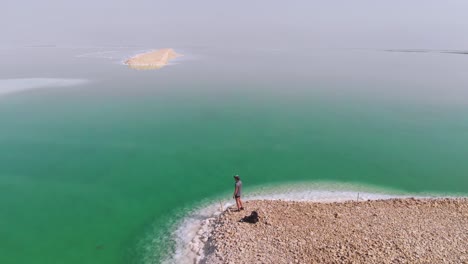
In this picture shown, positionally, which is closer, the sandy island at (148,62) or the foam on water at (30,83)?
the foam on water at (30,83)

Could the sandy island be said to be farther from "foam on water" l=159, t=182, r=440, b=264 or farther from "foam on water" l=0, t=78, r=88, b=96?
"foam on water" l=159, t=182, r=440, b=264

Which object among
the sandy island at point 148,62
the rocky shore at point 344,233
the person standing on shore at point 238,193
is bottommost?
the sandy island at point 148,62

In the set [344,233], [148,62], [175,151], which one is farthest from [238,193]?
[148,62]

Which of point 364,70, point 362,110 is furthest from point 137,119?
point 364,70

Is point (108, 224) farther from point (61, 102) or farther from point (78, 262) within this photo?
point (61, 102)

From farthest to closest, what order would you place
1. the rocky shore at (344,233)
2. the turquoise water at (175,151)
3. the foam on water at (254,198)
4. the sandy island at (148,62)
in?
the sandy island at (148,62) < the turquoise water at (175,151) < the foam on water at (254,198) < the rocky shore at (344,233)

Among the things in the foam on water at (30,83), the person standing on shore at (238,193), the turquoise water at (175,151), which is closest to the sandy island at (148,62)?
the foam on water at (30,83)

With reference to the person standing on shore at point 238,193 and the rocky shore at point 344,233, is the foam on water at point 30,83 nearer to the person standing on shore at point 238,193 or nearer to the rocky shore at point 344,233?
the person standing on shore at point 238,193
